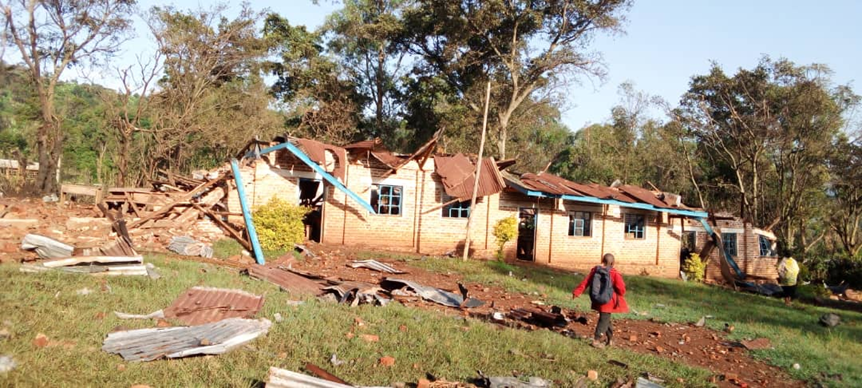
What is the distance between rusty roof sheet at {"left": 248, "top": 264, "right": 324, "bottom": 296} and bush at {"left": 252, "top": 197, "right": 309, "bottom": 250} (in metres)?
4.67

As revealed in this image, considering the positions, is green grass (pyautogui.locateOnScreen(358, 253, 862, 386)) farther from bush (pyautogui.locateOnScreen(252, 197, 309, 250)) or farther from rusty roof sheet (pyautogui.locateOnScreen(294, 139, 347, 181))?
rusty roof sheet (pyautogui.locateOnScreen(294, 139, 347, 181))

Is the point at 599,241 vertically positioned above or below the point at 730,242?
below

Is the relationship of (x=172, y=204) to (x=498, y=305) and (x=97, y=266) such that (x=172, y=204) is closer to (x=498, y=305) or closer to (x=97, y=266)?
(x=97, y=266)

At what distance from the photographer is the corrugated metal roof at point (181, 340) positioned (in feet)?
17.7

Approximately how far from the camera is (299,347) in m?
6.17

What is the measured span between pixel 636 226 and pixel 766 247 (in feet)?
23.6

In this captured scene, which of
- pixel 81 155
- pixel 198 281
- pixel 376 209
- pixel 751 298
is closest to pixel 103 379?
pixel 198 281

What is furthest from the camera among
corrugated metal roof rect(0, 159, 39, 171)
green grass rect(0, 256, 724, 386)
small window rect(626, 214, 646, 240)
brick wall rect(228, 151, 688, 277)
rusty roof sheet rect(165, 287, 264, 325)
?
corrugated metal roof rect(0, 159, 39, 171)

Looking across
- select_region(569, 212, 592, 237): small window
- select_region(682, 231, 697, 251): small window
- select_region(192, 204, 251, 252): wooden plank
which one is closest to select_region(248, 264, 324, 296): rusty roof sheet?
select_region(192, 204, 251, 252): wooden plank

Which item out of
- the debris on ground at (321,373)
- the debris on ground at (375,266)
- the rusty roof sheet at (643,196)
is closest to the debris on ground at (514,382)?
the debris on ground at (321,373)

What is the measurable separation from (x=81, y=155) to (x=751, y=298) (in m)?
39.6

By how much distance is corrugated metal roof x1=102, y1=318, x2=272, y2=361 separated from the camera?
17.7ft

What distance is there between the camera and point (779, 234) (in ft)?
103

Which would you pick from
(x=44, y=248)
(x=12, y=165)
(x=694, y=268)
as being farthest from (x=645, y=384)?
(x=12, y=165)
